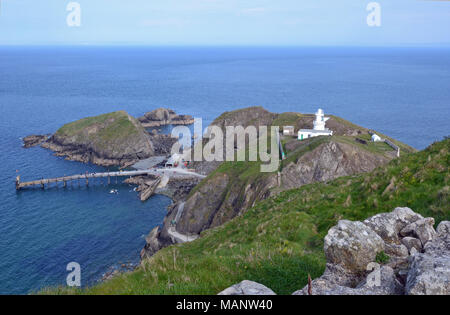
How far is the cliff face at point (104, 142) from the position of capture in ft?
306

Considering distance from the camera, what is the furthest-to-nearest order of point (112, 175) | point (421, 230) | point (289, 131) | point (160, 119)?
point (160, 119) → point (112, 175) → point (289, 131) → point (421, 230)

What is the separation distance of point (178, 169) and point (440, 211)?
70958 mm

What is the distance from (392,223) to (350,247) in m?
2.69

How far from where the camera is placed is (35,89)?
19912cm

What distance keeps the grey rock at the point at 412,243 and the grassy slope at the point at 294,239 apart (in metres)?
2.42

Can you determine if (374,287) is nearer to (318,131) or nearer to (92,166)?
(318,131)

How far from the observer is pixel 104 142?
314 ft

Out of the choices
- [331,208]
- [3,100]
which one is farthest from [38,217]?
[3,100]

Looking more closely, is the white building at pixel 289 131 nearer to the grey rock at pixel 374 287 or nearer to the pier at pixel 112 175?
the pier at pixel 112 175

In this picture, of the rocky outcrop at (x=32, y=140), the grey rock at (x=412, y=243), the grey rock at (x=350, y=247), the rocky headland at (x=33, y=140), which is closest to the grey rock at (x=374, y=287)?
the grey rock at (x=350, y=247)

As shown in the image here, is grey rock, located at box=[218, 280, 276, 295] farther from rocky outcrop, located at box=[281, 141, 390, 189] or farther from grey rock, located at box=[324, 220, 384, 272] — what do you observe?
rocky outcrop, located at box=[281, 141, 390, 189]

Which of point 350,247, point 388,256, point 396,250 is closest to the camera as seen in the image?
point 350,247

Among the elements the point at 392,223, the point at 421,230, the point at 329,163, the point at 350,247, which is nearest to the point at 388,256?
the point at 350,247

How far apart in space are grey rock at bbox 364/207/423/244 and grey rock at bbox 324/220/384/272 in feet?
4.17
